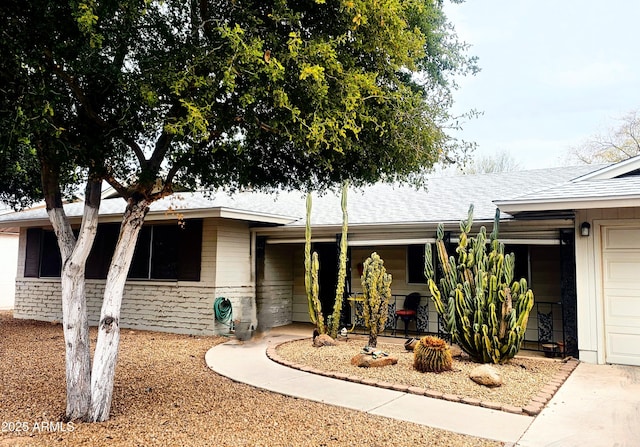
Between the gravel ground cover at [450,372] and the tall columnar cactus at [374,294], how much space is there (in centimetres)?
45

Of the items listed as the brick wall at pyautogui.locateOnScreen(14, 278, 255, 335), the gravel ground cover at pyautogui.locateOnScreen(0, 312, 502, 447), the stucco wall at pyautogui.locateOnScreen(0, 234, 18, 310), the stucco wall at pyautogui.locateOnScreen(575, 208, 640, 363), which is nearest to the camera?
the gravel ground cover at pyautogui.locateOnScreen(0, 312, 502, 447)

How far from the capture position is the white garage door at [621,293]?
24.0ft

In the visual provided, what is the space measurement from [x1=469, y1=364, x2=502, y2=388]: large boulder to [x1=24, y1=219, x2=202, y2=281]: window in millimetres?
6704

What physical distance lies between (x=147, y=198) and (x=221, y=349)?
4.37 meters

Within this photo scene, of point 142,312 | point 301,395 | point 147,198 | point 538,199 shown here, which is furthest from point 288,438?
point 142,312

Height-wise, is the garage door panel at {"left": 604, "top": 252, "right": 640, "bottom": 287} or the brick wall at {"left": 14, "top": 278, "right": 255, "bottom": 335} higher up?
the garage door panel at {"left": 604, "top": 252, "right": 640, "bottom": 287}

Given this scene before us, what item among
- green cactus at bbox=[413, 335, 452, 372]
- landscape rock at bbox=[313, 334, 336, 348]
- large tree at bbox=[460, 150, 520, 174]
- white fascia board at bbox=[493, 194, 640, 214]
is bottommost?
landscape rock at bbox=[313, 334, 336, 348]

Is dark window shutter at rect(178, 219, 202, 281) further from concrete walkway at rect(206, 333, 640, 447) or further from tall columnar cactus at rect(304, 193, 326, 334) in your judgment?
concrete walkway at rect(206, 333, 640, 447)

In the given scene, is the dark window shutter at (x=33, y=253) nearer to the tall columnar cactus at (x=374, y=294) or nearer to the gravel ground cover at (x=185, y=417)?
the gravel ground cover at (x=185, y=417)

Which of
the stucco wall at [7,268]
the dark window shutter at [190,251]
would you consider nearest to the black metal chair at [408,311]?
the dark window shutter at [190,251]

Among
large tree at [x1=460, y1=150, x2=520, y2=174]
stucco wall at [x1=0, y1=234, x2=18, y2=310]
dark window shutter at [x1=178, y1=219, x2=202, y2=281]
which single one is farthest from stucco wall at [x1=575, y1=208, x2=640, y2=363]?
large tree at [x1=460, y1=150, x2=520, y2=174]

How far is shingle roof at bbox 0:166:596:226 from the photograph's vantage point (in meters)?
10.0

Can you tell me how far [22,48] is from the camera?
4328 millimetres

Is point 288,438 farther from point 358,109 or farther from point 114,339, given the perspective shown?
point 358,109
